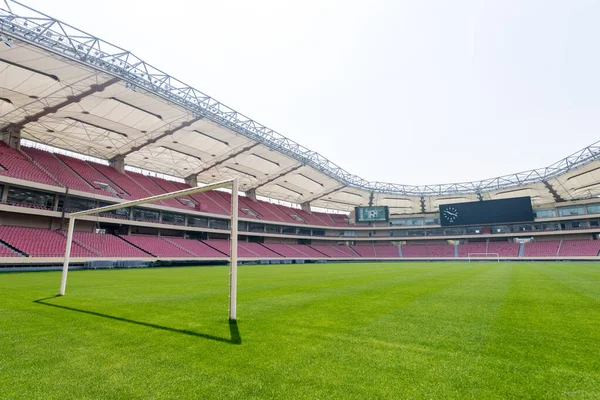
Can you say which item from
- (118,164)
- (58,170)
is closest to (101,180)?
(58,170)

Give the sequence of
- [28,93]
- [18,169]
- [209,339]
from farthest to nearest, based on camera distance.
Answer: [18,169], [28,93], [209,339]

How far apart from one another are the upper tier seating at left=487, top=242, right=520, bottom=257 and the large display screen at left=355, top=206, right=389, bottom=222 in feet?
60.6

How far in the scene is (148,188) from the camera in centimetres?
3600

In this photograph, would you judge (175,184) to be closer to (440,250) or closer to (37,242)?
(37,242)

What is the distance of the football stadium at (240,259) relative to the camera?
3.04 m

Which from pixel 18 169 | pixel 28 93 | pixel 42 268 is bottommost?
pixel 42 268

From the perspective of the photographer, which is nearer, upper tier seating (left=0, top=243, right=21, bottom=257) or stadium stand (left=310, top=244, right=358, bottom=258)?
upper tier seating (left=0, top=243, right=21, bottom=257)

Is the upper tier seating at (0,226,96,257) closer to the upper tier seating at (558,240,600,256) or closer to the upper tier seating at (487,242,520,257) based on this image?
the upper tier seating at (487,242,520,257)

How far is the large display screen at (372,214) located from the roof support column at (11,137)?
4927 cm

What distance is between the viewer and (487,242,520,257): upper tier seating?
4779 cm

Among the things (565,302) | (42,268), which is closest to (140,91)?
(42,268)

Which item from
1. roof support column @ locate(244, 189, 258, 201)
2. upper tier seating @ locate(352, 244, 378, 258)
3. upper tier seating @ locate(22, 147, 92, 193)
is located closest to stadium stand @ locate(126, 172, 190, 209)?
upper tier seating @ locate(22, 147, 92, 193)

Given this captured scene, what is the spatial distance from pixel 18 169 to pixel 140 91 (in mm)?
12813

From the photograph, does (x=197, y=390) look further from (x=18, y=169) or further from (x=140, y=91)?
(x=18, y=169)
